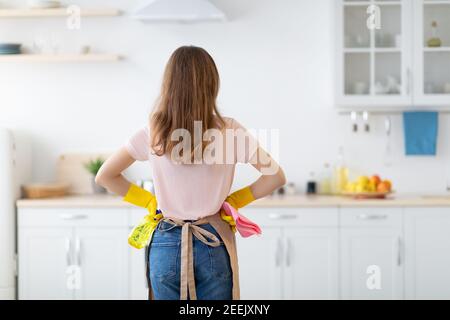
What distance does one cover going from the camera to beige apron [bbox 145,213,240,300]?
7.80ft

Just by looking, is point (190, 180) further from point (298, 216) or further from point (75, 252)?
point (75, 252)

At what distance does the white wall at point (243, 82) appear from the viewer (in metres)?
5.00

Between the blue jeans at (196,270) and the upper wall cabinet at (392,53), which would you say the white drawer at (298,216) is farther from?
the blue jeans at (196,270)

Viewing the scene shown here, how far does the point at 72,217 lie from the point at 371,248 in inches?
69.5

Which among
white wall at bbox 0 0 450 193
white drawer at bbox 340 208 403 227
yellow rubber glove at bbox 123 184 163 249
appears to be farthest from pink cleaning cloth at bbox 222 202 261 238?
white wall at bbox 0 0 450 193

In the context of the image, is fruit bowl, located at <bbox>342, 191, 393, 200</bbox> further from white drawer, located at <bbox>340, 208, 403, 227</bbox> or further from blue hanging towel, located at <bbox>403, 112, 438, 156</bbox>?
blue hanging towel, located at <bbox>403, 112, 438, 156</bbox>

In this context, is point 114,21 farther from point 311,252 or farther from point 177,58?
point 177,58

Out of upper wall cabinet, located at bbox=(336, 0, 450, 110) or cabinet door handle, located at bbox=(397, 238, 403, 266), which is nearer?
cabinet door handle, located at bbox=(397, 238, 403, 266)

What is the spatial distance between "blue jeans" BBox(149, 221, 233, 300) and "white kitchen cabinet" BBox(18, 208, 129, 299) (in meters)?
2.13

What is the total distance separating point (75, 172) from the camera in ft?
16.7

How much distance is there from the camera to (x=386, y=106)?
4.85 m

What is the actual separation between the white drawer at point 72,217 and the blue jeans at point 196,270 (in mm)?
2129

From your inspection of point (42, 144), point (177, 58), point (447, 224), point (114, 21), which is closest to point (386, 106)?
point (447, 224)

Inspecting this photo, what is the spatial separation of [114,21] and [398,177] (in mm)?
2115
